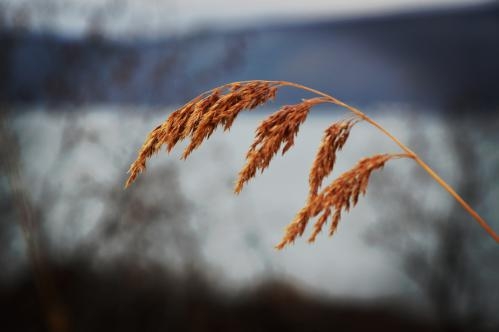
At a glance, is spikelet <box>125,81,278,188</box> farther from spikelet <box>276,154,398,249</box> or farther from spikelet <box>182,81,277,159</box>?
spikelet <box>276,154,398,249</box>

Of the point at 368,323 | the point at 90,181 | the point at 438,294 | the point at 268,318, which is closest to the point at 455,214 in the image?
the point at 438,294

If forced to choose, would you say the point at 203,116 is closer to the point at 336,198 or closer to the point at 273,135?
the point at 273,135

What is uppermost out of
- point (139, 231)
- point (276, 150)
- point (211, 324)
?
point (276, 150)

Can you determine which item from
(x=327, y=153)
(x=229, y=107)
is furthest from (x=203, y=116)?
(x=327, y=153)

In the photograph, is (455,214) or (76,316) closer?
(76,316)

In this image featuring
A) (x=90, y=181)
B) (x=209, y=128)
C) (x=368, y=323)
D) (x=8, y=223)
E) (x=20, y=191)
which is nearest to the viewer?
(x=209, y=128)

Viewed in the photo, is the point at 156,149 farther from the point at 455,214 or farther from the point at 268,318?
the point at 455,214
